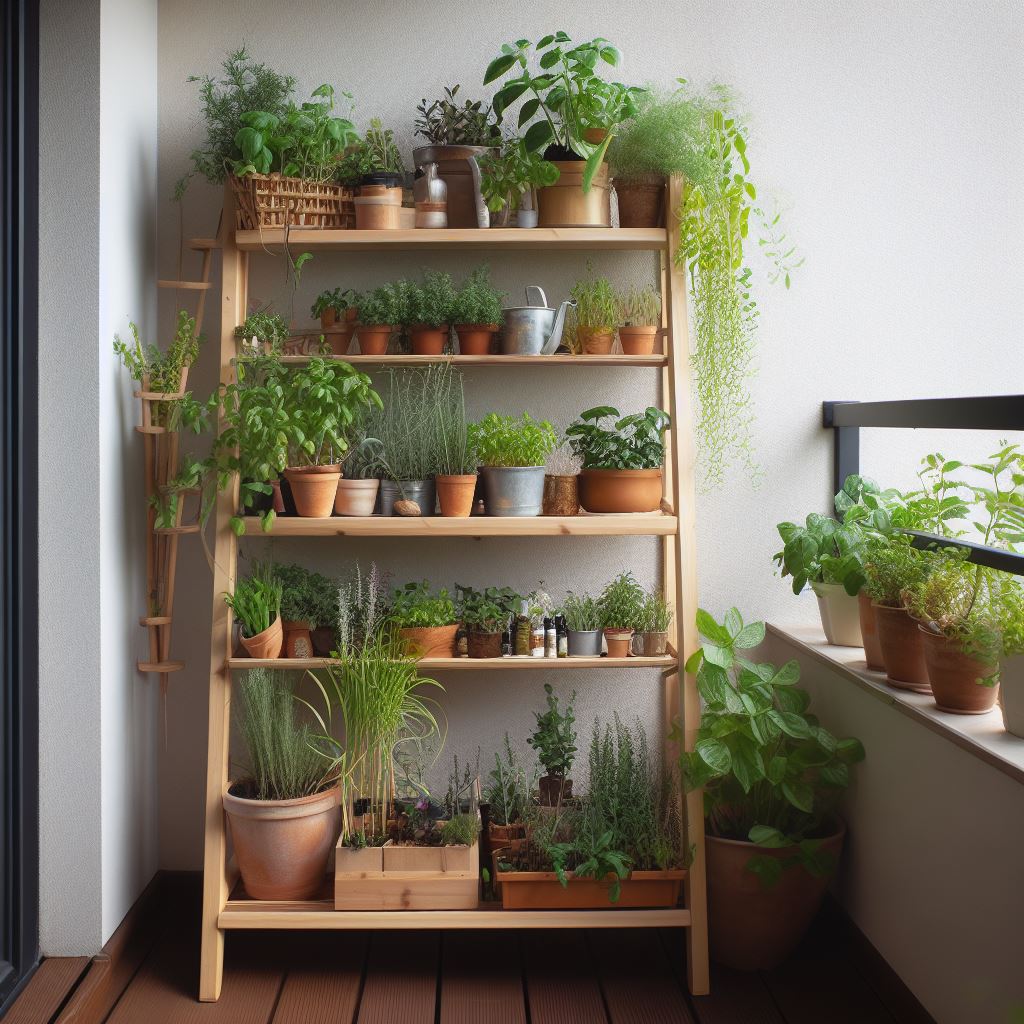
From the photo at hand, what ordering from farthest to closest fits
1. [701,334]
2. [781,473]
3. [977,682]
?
[781,473], [701,334], [977,682]

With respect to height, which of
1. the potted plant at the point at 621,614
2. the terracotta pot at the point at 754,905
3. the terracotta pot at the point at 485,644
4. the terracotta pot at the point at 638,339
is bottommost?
the terracotta pot at the point at 754,905

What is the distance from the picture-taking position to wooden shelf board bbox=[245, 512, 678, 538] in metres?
2.77

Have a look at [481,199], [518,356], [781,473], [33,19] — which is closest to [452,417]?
[518,356]

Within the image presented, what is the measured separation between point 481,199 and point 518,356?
433 millimetres

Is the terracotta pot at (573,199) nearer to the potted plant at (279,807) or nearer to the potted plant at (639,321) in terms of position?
the potted plant at (639,321)

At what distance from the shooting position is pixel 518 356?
2.87m

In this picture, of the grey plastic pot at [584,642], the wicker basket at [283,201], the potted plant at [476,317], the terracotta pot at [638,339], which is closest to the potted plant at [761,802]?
the grey plastic pot at [584,642]

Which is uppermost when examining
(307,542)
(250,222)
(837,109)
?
(837,109)

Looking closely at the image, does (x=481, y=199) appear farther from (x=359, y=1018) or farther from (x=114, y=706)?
(x=359, y=1018)

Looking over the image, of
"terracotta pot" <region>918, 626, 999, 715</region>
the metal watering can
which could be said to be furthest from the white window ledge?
the metal watering can

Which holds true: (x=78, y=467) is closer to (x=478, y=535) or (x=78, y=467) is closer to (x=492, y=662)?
(x=478, y=535)

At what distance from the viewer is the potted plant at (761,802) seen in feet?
8.85

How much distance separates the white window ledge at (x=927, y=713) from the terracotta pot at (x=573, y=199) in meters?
1.32

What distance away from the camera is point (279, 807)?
8.91 ft
